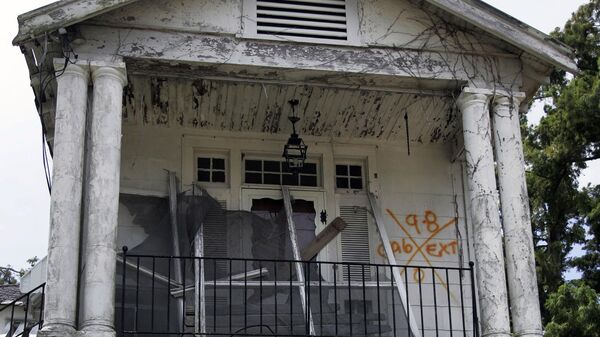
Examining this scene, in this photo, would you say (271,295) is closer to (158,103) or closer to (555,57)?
(158,103)

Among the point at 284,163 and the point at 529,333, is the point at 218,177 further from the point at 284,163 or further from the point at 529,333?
the point at 529,333

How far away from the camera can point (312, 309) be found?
11.0 meters

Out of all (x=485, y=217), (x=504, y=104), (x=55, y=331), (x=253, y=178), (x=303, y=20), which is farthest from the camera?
(x=253, y=178)

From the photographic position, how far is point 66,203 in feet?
30.3

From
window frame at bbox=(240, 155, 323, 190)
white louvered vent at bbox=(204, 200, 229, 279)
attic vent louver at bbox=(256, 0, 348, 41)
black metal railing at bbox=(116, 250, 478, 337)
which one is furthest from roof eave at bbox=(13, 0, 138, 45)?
window frame at bbox=(240, 155, 323, 190)

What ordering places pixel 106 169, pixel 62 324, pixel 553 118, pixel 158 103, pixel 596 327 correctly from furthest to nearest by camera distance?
pixel 553 118 → pixel 596 327 → pixel 158 103 → pixel 106 169 → pixel 62 324

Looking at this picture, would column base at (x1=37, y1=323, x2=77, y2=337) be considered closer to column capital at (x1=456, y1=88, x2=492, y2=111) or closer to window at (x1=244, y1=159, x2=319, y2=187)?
window at (x1=244, y1=159, x2=319, y2=187)

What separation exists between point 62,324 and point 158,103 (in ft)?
12.8

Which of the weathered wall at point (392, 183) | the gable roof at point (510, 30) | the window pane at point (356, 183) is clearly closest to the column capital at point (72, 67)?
the gable roof at point (510, 30)

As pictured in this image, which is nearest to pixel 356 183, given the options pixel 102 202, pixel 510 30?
pixel 510 30

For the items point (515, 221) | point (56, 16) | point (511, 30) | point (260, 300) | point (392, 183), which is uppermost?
point (511, 30)

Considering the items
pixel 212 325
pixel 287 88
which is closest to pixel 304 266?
pixel 212 325

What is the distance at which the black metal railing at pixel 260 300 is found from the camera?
10.4 metres

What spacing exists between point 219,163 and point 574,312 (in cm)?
893
